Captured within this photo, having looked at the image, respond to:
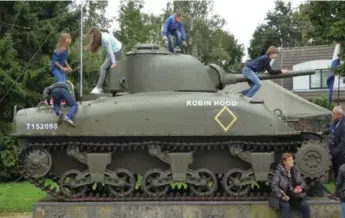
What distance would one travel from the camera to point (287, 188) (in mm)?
10977

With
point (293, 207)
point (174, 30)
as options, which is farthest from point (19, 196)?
point (293, 207)

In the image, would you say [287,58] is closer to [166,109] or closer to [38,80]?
[38,80]

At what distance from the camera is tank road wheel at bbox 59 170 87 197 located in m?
11.9

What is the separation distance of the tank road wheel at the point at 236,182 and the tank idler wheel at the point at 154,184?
1150 millimetres

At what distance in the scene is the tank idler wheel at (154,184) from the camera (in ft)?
38.8

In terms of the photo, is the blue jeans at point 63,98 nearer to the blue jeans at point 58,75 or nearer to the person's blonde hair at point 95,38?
the blue jeans at point 58,75

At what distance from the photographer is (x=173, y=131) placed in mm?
11578

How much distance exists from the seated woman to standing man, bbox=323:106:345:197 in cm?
171

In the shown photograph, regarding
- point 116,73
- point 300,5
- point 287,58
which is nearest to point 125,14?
point 287,58

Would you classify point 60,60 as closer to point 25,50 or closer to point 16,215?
point 16,215

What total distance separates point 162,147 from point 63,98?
83.3 inches

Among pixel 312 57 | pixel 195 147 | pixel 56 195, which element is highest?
pixel 312 57

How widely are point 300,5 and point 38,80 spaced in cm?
1034

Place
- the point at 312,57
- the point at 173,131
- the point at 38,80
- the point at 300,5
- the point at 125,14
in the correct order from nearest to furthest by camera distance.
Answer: the point at 173,131
the point at 300,5
the point at 38,80
the point at 312,57
the point at 125,14
